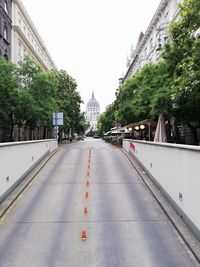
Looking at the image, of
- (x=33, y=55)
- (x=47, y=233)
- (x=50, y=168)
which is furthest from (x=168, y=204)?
(x=33, y=55)

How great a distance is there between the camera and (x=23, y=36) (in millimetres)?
49562

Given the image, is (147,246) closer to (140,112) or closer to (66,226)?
(66,226)

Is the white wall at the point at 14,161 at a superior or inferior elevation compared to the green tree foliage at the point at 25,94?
inferior

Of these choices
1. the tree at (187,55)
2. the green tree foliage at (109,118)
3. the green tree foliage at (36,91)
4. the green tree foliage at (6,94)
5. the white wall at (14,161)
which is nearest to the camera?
the white wall at (14,161)

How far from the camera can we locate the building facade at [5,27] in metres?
40.2

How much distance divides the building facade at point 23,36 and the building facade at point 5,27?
1665 mm

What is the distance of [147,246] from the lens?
7008mm

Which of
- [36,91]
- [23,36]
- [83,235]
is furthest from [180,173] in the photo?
[23,36]

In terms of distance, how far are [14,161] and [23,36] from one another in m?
40.6

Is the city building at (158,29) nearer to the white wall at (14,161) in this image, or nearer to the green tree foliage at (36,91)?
the green tree foliage at (36,91)

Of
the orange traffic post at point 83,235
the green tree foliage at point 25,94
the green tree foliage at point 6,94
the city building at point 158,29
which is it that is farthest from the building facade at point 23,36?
the orange traffic post at point 83,235

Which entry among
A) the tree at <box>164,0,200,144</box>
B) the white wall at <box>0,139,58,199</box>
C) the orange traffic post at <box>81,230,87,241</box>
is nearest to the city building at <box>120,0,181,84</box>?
the tree at <box>164,0,200,144</box>

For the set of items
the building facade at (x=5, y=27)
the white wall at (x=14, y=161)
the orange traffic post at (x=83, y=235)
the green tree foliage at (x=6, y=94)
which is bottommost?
the orange traffic post at (x=83, y=235)

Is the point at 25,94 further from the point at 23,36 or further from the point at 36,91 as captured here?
the point at 23,36
